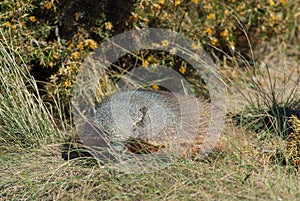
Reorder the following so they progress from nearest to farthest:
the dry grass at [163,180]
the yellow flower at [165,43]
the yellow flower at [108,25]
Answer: the dry grass at [163,180] → the yellow flower at [108,25] → the yellow flower at [165,43]

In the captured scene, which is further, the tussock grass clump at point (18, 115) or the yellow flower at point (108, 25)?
the yellow flower at point (108, 25)

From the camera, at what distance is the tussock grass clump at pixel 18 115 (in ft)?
13.0

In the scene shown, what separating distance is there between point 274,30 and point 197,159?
111 inches

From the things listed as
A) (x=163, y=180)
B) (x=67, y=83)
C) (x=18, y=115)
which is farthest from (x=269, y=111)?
(x=18, y=115)

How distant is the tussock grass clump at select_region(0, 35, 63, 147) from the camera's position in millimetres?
3967

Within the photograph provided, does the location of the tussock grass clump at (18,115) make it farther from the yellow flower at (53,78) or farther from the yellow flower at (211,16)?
the yellow flower at (211,16)

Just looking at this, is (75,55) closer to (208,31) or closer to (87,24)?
(87,24)

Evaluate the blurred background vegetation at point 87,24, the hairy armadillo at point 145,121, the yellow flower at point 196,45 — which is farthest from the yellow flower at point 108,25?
the hairy armadillo at point 145,121

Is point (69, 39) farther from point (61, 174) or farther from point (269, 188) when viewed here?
point (269, 188)

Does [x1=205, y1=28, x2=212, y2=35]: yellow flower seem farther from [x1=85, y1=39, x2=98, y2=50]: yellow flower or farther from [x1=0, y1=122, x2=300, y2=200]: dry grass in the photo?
[x1=0, y1=122, x2=300, y2=200]: dry grass

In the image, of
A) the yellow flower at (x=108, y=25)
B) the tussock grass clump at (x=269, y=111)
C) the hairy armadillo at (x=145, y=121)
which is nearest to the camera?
the hairy armadillo at (x=145, y=121)

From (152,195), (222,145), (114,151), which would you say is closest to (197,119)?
(222,145)

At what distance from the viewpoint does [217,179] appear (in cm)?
300

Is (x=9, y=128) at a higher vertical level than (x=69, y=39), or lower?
lower
